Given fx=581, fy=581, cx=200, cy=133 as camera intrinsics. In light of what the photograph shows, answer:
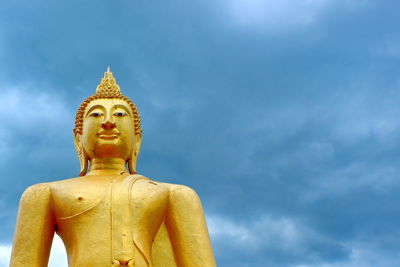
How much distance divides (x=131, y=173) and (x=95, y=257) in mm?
1941

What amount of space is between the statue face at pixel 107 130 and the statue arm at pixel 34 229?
3.08 feet

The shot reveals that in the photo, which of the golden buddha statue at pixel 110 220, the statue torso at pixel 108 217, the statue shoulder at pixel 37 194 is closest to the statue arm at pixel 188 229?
the golden buddha statue at pixel 110 220

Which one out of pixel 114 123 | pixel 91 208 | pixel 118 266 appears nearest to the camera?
pixel 118 266

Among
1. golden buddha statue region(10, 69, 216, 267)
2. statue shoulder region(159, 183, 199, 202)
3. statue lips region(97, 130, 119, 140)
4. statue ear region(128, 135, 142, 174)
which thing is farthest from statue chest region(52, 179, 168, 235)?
statue ear region(128, 135, 142, 174)

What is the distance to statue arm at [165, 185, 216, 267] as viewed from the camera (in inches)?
294

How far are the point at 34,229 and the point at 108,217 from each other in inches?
39.0

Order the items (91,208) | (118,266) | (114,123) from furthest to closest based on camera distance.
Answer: (114,123) → (91,208) → (118,266)

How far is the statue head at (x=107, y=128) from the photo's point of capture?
8.30 m

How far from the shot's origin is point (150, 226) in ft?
25.0

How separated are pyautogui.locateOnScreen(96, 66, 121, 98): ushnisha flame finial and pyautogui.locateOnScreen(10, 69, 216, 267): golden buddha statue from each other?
53 centimetres

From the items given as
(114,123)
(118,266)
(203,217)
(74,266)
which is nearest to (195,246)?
(203,217)

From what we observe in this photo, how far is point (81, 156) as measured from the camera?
8789 millimetres

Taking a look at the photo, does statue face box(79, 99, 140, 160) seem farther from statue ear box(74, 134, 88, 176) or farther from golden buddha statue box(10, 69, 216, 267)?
statue ear box(74, 134, 88, 176)

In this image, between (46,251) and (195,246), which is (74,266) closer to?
(46,251)
